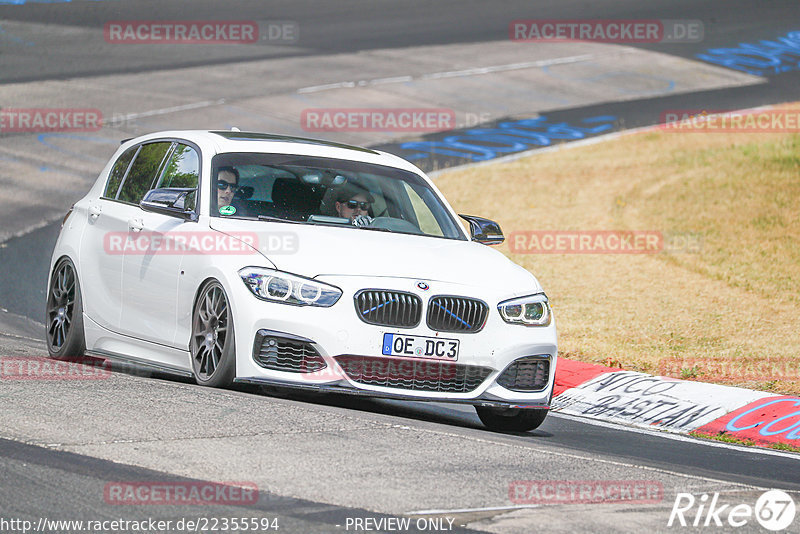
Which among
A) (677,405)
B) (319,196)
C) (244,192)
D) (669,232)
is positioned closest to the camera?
(244,192)

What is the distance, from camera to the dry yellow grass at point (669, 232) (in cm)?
1294

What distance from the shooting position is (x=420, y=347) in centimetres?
783

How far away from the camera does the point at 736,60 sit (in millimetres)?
34312

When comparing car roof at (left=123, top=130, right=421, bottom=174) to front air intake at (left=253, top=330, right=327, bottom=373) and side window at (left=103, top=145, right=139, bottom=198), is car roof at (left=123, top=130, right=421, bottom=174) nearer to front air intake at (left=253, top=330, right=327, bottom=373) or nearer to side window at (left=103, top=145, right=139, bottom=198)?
side window at (left=103, top=145, right=139, bottom=198)

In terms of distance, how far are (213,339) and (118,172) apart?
2587 mm

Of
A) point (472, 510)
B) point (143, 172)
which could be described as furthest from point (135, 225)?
point (472, 510)

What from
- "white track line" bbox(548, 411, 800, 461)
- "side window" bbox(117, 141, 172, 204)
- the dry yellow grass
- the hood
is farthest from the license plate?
the dry yellow grass

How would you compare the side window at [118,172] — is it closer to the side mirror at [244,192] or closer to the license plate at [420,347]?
the side mirror at [244,192]

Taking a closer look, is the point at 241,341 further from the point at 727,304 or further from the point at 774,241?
the point at 774,241

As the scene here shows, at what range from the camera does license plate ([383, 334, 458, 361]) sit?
7781 millimetres

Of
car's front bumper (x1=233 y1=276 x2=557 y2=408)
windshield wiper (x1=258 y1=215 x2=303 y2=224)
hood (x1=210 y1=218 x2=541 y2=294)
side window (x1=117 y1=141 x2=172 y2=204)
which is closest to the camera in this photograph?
car's front bumper (x1=233 y1=276 x2=557 y2=408)

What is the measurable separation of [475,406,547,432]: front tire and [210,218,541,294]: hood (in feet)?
2.74

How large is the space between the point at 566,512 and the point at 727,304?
973 centimetres

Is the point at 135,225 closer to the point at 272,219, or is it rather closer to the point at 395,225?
the point at 272,219
